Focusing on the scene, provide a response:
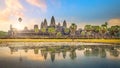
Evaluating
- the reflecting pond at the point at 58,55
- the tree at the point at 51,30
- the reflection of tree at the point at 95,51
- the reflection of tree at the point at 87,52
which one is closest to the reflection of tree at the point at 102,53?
the reflecting pond at the point at 58,55

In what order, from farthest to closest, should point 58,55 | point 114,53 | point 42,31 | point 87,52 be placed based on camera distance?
point 42,31
point 87,52
point 114,53
point 58,55

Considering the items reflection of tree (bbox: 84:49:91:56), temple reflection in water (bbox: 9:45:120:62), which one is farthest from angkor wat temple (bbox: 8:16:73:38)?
reflection of tree (bbox: 84:49:91:56)

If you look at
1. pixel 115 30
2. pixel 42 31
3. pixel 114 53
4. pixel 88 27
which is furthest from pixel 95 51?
pixel 42 31

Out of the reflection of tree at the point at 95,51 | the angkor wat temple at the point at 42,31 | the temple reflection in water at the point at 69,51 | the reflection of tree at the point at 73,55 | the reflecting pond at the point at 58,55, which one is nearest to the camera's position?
the reflecting pond at the point at 58,55

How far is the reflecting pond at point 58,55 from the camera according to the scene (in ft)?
28.9

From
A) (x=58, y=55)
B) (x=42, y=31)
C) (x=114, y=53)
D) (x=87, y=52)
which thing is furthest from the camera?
(x=42, y=31)

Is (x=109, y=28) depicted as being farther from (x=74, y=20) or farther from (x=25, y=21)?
(x=25, y=21)

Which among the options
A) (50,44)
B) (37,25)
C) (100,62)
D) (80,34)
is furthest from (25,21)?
(100,62)

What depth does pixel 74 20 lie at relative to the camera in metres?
9.84

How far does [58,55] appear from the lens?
958 cm

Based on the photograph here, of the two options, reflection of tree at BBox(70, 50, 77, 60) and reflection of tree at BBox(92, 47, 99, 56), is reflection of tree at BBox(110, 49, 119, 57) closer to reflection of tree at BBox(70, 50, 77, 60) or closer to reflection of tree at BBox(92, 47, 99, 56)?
reflection of tree at BBox(92, 47, 99, 56)

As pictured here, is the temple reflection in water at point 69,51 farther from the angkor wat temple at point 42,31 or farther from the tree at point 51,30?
the tree at point 51,30

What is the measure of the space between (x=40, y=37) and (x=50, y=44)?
0.55 metres

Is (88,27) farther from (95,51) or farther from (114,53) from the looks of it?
(114,53)
